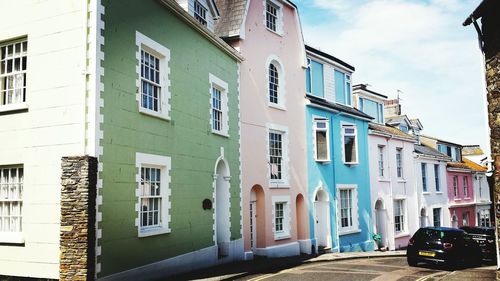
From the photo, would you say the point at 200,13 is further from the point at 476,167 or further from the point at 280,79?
the point at 476,167

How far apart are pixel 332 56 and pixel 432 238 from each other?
12.6 metres

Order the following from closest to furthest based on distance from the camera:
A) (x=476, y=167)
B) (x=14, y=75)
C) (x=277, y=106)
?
(x=14, y=75) → (x=277, y=106) → (x=476, y=167)

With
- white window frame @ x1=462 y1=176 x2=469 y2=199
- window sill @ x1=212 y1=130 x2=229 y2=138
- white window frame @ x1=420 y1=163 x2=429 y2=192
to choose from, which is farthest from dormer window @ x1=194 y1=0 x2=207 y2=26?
white window frame @ x1=462 y1=176 x2=469 y2=199

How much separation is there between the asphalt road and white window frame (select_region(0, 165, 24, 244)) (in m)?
6.39

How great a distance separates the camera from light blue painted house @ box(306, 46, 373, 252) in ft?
77.8

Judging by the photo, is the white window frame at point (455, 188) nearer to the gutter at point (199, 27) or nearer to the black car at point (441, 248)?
the black car at point (441, 248)

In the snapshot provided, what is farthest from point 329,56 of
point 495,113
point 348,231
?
point 495,113

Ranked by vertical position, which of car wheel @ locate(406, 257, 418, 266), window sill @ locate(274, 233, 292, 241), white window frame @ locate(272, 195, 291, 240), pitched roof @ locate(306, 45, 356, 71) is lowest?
car wheel @ locate(406, 257, 418, 266)

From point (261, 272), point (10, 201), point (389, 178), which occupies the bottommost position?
point (261, 272)

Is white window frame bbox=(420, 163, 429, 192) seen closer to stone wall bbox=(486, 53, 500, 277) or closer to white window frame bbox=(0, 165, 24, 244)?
stone wall bbox=(486, 53, 500, 277)

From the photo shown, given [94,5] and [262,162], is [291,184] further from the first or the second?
[94,5]

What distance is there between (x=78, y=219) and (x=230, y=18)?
39.7ft

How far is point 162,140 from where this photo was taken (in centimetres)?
1308

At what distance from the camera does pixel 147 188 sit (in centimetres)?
1249
